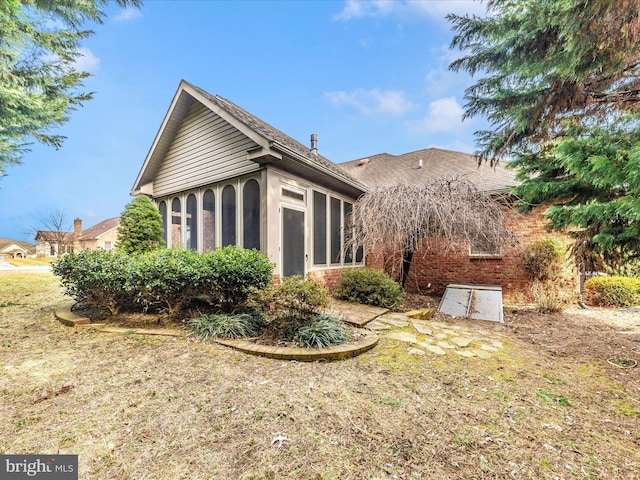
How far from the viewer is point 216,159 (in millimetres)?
7039

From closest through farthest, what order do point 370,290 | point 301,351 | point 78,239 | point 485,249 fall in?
point 301,351
point 370,290
point 485,249
point 78,239

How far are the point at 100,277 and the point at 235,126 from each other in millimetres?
3858

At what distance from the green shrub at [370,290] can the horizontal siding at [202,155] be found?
3423 millimetres

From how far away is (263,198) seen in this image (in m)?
6.02

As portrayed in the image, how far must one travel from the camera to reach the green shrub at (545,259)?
8.11 metres

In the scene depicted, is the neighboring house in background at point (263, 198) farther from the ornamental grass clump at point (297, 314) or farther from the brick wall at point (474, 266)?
the ornamental grass clump at point (297, 314)

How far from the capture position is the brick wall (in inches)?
336

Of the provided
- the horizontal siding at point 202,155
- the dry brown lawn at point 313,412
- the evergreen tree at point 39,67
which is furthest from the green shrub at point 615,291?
the evergreen tree at point 39,67

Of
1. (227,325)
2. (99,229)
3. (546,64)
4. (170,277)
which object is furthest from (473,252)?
(99,229)

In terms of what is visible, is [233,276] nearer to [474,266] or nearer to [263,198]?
[263,198]

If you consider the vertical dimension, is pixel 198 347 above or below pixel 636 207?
below

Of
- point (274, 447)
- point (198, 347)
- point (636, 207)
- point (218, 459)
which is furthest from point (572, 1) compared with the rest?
point (198, 347)

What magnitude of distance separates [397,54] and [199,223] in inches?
500

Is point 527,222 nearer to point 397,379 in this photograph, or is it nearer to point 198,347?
point 397,379
